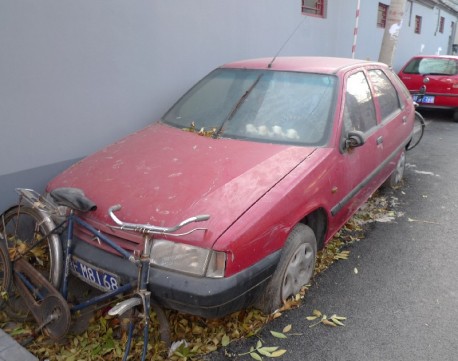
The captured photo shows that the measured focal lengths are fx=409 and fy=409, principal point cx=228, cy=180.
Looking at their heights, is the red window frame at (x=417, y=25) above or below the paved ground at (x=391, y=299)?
above

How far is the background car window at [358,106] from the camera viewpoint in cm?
332

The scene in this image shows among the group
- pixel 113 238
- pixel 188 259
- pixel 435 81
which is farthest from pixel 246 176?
pixel 435 81

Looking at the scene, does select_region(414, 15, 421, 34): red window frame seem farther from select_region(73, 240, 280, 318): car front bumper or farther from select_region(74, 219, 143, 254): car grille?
Answer: select_region(74, 219, 143, 254): car grille

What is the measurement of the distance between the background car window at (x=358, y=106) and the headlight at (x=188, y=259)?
1.63 m

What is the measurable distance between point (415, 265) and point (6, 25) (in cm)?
391

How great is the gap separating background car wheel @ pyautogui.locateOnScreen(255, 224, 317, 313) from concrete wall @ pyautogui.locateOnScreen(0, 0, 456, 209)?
2.47 meters

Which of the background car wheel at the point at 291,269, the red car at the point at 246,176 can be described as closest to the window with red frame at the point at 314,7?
the red car at the point at 246,176

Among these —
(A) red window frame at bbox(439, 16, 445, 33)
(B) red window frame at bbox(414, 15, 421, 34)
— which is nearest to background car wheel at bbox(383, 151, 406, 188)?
(B) red window frame at bbox(414, 15, 421, 34)

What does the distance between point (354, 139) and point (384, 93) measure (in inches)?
58.9

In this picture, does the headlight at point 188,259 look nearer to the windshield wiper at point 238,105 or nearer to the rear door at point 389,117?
the windshield wiper at point 238,105

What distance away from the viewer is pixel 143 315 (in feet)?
7.09

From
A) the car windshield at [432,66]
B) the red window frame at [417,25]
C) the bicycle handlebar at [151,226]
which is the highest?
the red window frame at [417,25]

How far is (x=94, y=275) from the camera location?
2.39 meters

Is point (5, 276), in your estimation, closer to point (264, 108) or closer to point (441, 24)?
point (264, 108)
